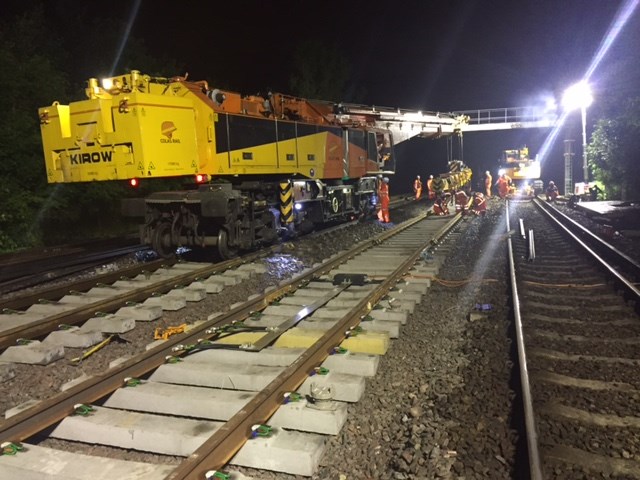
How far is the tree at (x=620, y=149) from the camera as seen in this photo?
69.3 ft

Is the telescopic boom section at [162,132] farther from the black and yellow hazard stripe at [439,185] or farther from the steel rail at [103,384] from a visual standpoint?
the black and yellow hazard stripe at [439,185]

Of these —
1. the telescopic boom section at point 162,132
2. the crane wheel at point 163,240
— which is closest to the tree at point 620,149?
the telescopic boom section at point 162,132

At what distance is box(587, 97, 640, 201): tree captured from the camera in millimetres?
21125

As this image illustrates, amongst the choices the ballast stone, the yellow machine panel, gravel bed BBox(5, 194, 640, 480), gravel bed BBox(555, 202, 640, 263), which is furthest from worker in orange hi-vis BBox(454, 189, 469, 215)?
the ballast stone

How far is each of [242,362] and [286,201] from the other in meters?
7.09

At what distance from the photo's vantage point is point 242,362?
4703 millimetres

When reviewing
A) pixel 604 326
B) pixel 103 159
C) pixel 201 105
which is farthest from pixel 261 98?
pixel 604 326

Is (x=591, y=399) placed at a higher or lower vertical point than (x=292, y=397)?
lower

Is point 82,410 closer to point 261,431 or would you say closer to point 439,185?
point 261,431

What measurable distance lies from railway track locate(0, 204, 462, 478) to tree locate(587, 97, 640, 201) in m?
18.2

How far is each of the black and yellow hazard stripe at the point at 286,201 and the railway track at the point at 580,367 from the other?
498cm

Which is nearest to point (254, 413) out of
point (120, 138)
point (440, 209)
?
point (120, 138)

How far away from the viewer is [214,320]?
5.71 meters

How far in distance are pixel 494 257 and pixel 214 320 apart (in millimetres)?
6553
